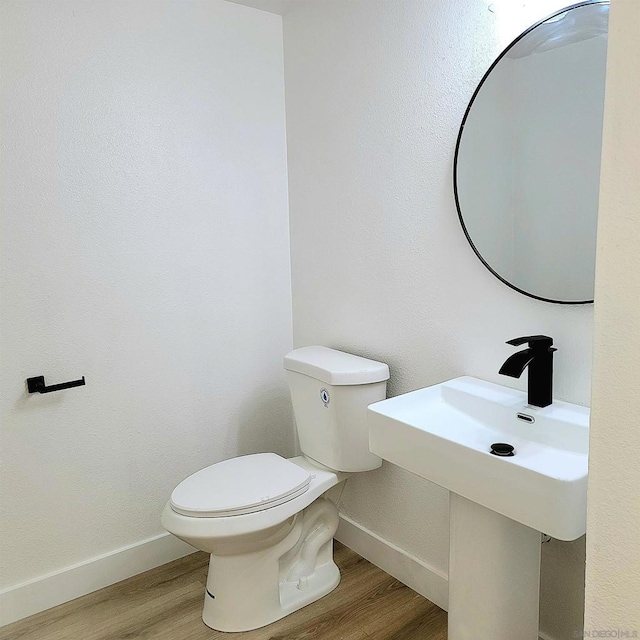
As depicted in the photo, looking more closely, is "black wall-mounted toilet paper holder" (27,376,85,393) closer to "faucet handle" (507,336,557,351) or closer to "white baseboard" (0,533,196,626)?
"white baseboard" (0,533,196,626)

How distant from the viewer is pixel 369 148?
2.07 metres

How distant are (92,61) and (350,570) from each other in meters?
2.04

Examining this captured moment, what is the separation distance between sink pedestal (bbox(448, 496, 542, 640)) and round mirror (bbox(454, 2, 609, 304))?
0.60 metres

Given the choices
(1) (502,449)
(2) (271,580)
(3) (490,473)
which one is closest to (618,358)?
(3) (490,473)

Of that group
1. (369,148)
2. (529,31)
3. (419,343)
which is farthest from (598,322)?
(369,148)

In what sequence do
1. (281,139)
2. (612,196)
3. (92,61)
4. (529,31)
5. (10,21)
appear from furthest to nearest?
(281,139) → (92,61) → (10,21) → (529,31) → (612,196)

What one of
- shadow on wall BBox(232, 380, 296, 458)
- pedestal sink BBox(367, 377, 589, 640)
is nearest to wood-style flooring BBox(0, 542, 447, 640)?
pedestal sink BBox(367, 377, 589, 640)

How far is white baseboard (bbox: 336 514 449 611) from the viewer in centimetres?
201

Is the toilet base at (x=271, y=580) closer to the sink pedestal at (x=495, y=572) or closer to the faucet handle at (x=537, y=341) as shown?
the sink pedestal at (x=495, y=572)

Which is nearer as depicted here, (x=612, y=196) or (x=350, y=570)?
(x=612, y=196)

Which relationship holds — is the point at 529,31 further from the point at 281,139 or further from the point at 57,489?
the point at 57,489

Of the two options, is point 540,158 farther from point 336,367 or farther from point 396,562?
point 396,562

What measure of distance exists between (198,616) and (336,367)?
97cm

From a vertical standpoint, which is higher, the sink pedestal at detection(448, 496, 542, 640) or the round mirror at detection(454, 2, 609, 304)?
the round mirror at detection(454, 2, 609, 304)
